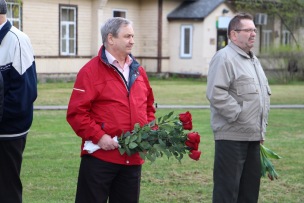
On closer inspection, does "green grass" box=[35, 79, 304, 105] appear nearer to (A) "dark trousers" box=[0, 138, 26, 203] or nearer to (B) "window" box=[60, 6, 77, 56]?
(B) "window" box=[60, 6, 77, 56]

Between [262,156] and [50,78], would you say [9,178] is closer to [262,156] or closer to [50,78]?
[262,156]

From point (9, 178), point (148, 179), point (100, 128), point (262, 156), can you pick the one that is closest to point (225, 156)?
point (262, 156)

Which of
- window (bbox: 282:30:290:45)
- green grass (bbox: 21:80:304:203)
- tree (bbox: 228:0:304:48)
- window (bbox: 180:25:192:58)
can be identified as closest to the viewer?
green grass (bbox: 21:80:304:203)

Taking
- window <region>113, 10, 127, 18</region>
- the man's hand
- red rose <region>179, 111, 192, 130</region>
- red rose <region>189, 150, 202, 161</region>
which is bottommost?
red rose <region>189, 150, 202, 161</region>

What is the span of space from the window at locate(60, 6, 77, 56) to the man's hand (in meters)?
27.6

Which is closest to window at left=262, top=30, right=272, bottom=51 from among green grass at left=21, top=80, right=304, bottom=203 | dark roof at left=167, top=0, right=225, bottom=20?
dark roof at left=167, top=0, right=225, bottom=20

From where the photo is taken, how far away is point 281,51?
3303 centimetres

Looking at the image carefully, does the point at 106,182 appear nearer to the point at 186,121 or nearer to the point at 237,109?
the point at 186,121

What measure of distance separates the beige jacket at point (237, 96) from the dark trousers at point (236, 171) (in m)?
0.10

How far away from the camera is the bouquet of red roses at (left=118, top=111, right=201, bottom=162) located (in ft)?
17.4

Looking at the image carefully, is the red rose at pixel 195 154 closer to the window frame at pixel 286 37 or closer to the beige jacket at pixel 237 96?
the beige jacket at pixel 237 96

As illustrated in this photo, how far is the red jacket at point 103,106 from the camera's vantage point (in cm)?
529

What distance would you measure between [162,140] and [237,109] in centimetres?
89

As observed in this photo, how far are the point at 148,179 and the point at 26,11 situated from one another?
900 inches
